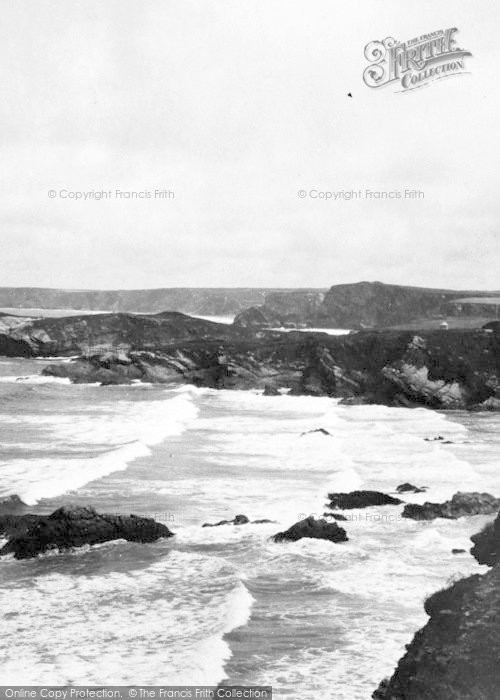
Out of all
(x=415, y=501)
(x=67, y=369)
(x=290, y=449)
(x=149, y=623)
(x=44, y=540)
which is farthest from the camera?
(x=67, y=369)

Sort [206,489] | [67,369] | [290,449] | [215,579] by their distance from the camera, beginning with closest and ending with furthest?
[215,579], [206,489], [290,449], [67,369]

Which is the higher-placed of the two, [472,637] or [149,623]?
[472,637]

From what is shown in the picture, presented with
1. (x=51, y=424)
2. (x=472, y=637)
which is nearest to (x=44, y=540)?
(x=472, y=637)

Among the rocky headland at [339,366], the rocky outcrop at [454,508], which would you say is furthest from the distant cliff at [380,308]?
the rocky outcrop at [454,508]

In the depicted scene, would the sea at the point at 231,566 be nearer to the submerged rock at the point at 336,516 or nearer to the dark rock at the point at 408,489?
the submerged rock at the point at 336,516

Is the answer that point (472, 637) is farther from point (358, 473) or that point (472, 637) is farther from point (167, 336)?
point (167, 336)

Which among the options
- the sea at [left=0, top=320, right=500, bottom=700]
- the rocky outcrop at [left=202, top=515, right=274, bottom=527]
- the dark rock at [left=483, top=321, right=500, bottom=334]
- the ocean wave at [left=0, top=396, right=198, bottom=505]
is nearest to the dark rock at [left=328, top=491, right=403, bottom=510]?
the sea at [left=0, top=320, right=500, bottom=700]

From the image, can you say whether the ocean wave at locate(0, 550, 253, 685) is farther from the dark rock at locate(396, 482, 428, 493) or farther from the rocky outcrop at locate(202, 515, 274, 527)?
the dark rock at locate(396, 482, 428, 493)
